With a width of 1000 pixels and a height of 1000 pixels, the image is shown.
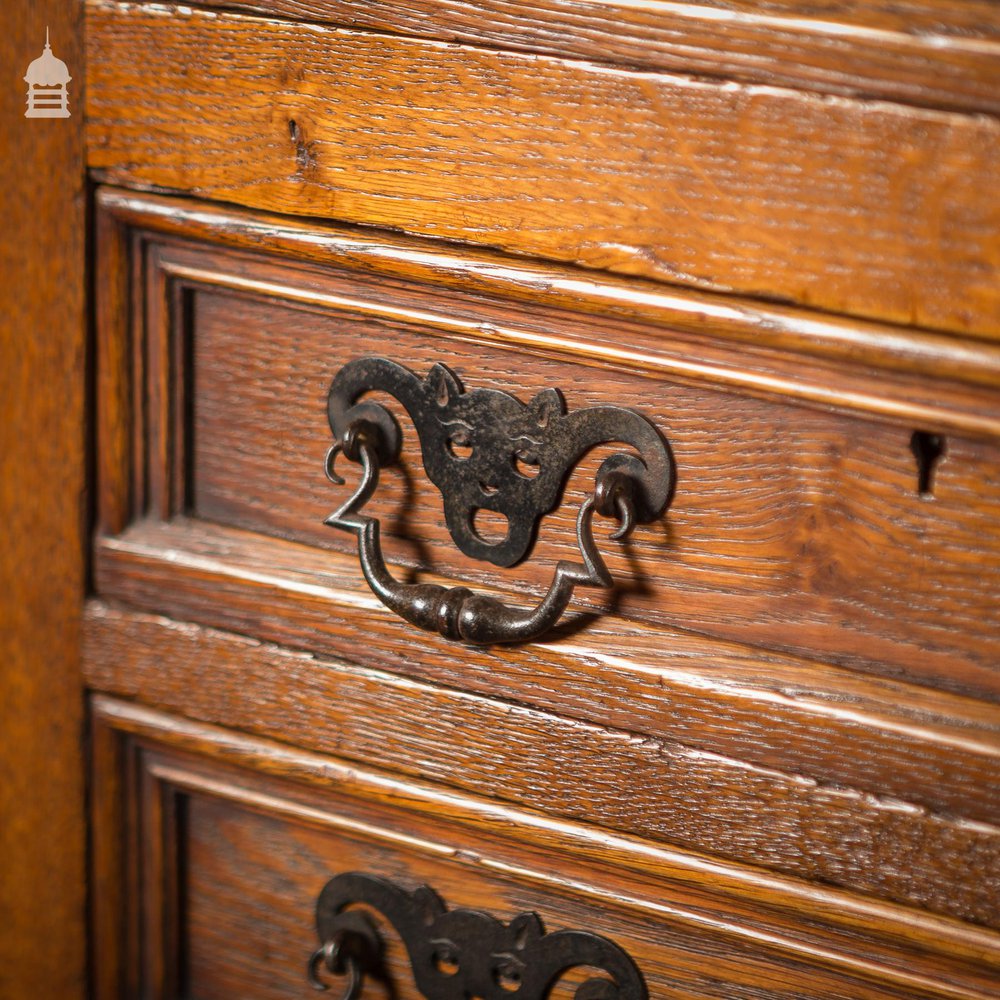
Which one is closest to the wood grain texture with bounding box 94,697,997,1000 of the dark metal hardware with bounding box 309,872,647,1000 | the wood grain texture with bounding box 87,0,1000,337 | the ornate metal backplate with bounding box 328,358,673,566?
the dark metal hardware with bounding box 309,872,647,1000

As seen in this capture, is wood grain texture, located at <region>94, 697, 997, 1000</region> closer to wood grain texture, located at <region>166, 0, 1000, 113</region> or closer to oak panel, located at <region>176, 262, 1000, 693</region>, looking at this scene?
oak panel, located at <region>176, 262, 1000, 693</region>

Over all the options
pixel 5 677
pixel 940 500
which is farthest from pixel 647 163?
pixel 5 677

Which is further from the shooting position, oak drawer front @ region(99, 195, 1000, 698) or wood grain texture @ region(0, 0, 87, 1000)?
wood grain texture @ region(0, 0, 87, 1000)

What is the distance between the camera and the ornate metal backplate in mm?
475

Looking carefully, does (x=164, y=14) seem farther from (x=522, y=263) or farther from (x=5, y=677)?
(x=5, y=677)

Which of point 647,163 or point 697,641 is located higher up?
point 647,163

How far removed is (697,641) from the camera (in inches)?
19.1

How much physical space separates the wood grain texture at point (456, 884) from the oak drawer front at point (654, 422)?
10cm

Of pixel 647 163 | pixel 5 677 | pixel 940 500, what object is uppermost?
pixel 647 163

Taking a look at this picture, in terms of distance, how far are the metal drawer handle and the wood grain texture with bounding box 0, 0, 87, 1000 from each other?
14 centimetres

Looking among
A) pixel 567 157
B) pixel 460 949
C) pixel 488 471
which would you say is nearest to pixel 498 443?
pixel 488 471

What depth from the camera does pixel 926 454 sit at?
436 mm

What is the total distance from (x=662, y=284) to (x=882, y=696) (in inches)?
6.6

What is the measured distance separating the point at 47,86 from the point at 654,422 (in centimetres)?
29
